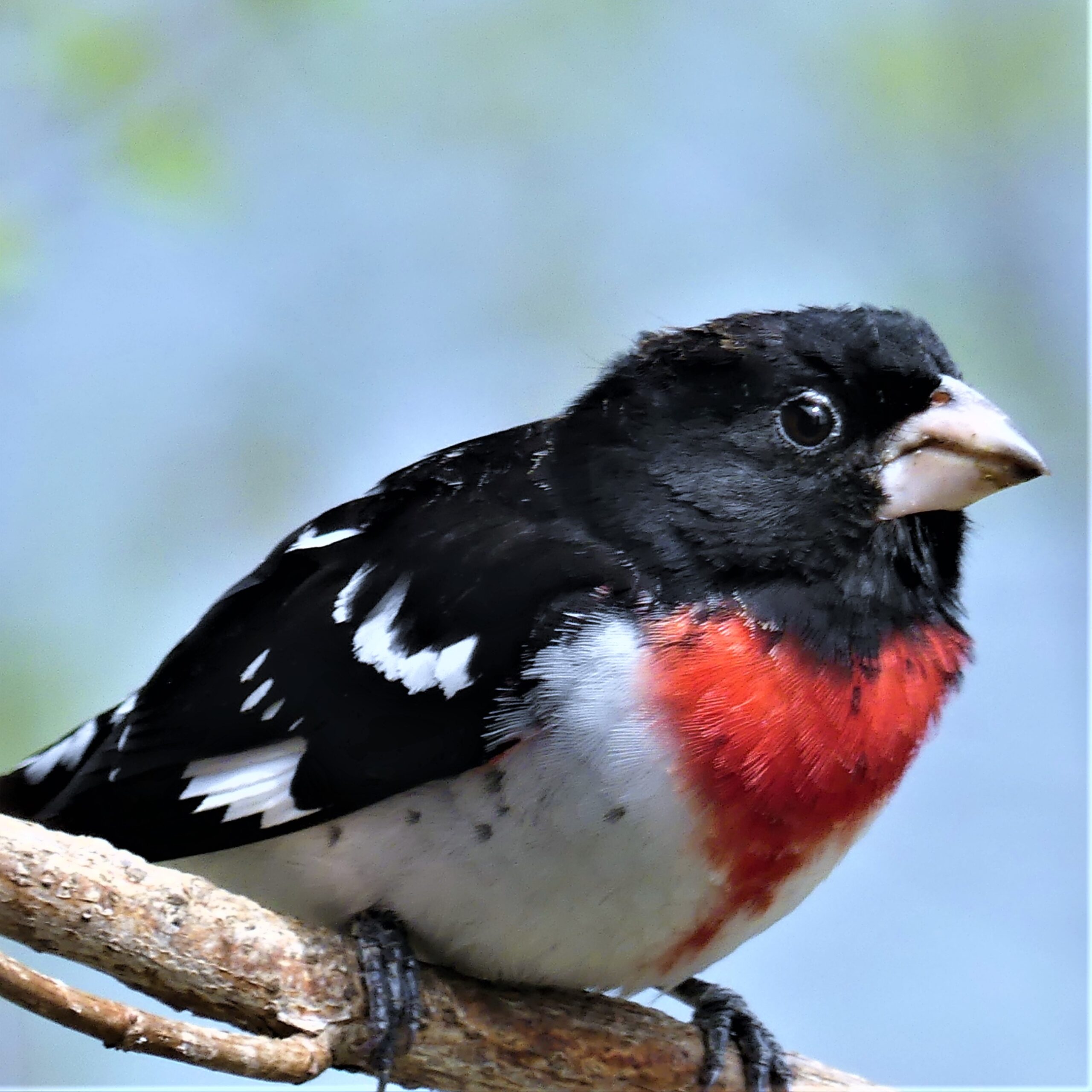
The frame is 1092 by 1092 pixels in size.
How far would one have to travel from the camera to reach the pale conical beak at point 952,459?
1256 mm

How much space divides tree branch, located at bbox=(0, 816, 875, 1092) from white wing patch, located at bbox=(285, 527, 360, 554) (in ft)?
1.22

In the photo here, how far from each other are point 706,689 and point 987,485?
32cm

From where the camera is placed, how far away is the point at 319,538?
4.67 feet

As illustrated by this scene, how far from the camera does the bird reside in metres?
1.17

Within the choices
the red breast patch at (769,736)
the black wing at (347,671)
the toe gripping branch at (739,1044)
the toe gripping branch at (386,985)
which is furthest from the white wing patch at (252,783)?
the toe gripping branch at (739,1044)

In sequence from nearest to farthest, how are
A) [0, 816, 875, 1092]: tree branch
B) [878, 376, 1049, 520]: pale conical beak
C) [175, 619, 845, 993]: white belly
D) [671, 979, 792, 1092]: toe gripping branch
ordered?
[0, 816, 875, 1092]: tree branch
[175, 619, 845, 993]: white belly
[878, 376, 1049, 520]: pale conical beak
[671, 979, 792, 1092]: toe gripping branch

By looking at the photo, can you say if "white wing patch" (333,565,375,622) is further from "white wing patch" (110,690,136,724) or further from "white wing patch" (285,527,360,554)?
"white wing patch" (110,690,136,724)

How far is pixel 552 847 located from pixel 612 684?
137 millimetres

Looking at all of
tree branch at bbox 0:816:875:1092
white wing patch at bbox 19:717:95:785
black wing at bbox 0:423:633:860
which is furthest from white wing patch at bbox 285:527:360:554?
tree branch at bbox 0:816:875:1092

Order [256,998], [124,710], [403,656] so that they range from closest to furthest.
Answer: [256,998] → [403,656] → [124,710]

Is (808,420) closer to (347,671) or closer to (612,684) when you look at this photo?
(612,684)

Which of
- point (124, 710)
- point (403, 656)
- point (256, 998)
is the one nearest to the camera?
point (256, 998)

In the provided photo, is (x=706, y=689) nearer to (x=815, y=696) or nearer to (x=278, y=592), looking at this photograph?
(x=815, y=696)

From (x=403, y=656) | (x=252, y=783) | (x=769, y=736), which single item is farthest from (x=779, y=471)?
(x=252, y=783)
